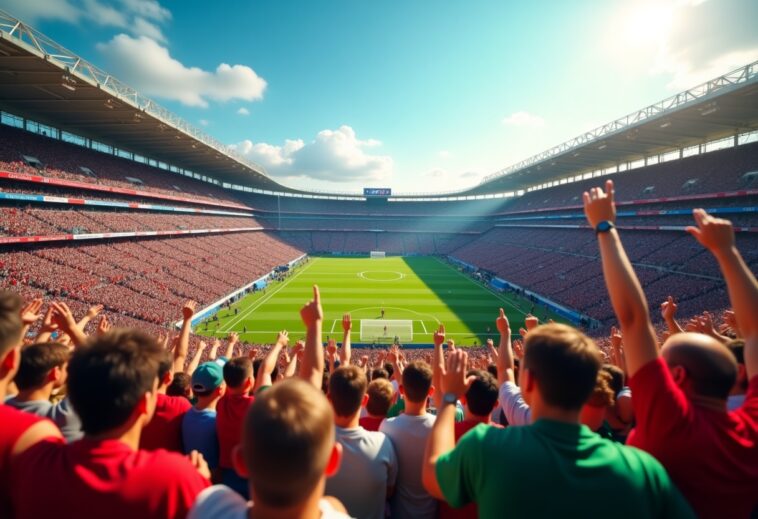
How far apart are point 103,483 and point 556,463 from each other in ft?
7.17

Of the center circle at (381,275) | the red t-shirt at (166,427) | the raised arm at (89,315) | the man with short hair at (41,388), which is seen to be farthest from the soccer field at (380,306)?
the man with short hair at (41,388)

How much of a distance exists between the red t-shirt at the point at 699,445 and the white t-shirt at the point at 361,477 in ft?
6.15

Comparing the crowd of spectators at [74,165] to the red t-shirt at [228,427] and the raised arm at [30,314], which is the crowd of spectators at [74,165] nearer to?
the raised arm at [30,314]

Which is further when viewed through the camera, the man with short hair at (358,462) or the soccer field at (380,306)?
the soccer field at (380,306)

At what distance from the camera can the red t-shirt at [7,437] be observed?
1.92 meters

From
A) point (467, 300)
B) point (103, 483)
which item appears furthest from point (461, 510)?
point (467, 300)

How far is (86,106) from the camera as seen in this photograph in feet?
88.3

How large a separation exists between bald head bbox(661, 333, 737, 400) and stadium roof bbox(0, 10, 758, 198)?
27093 mm

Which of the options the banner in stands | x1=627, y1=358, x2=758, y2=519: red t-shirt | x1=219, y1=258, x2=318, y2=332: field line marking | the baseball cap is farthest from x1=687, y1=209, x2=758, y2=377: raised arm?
x1=219, y1=258, x2=318, y2=332: field line marking

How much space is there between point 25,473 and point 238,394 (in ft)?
7.46

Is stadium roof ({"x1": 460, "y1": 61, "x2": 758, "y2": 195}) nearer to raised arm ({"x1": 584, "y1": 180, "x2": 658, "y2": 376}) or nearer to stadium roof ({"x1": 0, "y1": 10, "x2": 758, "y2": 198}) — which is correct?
stadium roof ({"x1": 0, "y1": 10, "x2": 758, "y2": 198})

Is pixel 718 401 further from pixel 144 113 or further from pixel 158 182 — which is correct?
pixel 158 182

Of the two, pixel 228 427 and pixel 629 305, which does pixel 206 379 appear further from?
pixel 629 305

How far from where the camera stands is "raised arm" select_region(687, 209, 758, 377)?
7.84 ft
